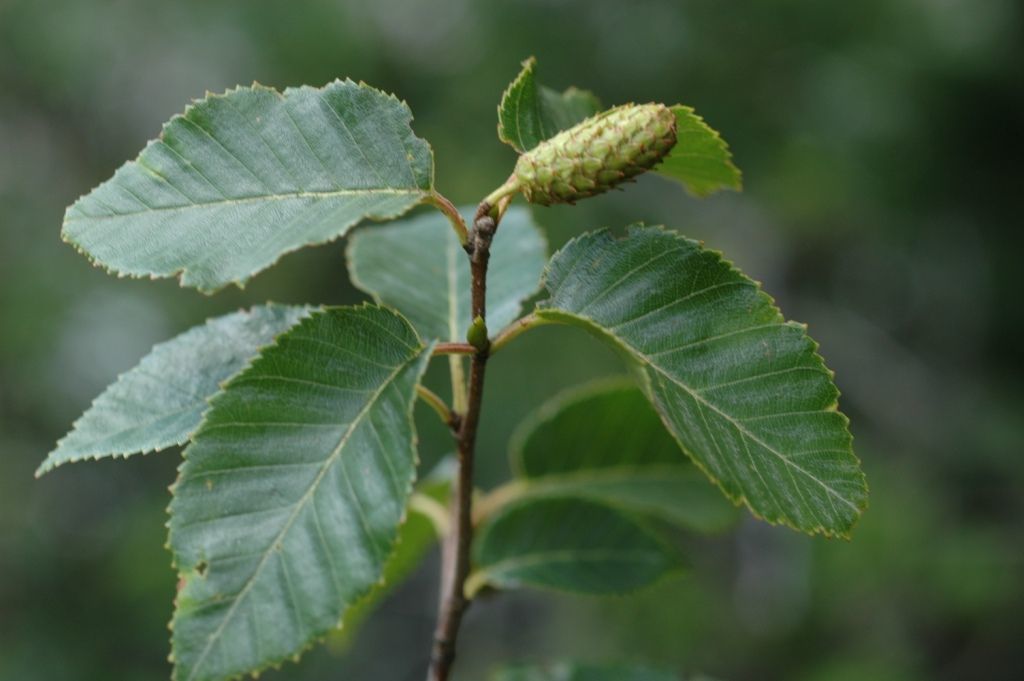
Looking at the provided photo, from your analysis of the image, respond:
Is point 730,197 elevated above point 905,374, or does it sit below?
above

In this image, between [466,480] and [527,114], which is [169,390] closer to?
[466,480]

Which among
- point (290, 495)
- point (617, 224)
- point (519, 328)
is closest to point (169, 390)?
point (290, 495)

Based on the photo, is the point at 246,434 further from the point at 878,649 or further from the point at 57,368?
the point at 57,368

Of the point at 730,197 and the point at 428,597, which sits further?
the point at 428,597

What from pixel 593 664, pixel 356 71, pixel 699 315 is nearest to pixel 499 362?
pixel 356 71

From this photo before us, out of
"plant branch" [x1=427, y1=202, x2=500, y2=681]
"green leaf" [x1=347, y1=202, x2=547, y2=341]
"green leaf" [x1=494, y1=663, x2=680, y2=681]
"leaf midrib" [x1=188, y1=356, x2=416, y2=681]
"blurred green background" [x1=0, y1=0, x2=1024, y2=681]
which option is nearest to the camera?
"leaf midrib" [x1=188, y1=356, x2=416, y2=681]

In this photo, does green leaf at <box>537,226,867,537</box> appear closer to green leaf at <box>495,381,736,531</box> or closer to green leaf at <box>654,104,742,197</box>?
green leaf at <box>654,104,742,197</box>

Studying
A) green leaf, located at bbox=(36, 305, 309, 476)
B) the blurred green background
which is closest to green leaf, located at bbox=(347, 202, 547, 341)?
green leaf, located at bbox=(36, 305, 309, 476)
